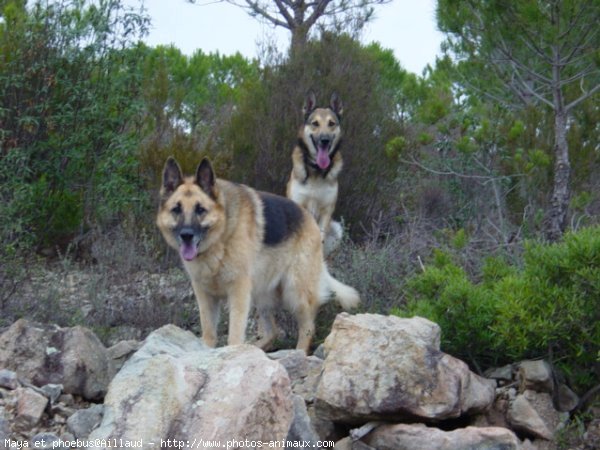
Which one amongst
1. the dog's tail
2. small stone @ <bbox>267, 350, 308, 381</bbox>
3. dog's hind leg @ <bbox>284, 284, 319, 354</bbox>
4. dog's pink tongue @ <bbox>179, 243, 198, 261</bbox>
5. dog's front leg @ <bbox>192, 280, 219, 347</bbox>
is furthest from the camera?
the dog's tail

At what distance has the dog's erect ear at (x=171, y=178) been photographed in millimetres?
6105

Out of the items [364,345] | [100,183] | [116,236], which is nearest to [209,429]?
[364,345]

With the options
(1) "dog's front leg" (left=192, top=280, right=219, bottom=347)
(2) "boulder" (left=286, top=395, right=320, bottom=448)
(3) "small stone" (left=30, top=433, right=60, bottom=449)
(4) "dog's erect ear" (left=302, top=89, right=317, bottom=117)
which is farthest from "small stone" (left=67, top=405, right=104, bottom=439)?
(4) "dog's erect ear" (left=302, top=89, right=317, bottom=117)

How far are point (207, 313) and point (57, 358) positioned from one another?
1.39 meters

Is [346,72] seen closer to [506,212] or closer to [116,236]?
[506,212]

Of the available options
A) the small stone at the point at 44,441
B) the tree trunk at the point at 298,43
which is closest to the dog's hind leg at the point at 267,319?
the small stone at the point at 44,441

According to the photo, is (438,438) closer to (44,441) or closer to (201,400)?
(201,400)

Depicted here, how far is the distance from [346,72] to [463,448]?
718cm

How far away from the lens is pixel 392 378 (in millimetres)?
4926

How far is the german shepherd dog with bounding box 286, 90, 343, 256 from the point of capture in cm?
959

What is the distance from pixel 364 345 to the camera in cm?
Answer: 509

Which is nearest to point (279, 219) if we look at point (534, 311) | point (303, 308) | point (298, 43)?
point (303, 308)

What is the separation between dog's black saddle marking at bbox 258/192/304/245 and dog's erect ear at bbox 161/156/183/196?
75cm

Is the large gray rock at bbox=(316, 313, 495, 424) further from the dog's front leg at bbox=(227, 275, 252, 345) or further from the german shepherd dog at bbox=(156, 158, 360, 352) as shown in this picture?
the german shepherd dog at bbox=(156, 158, 360, 352)
